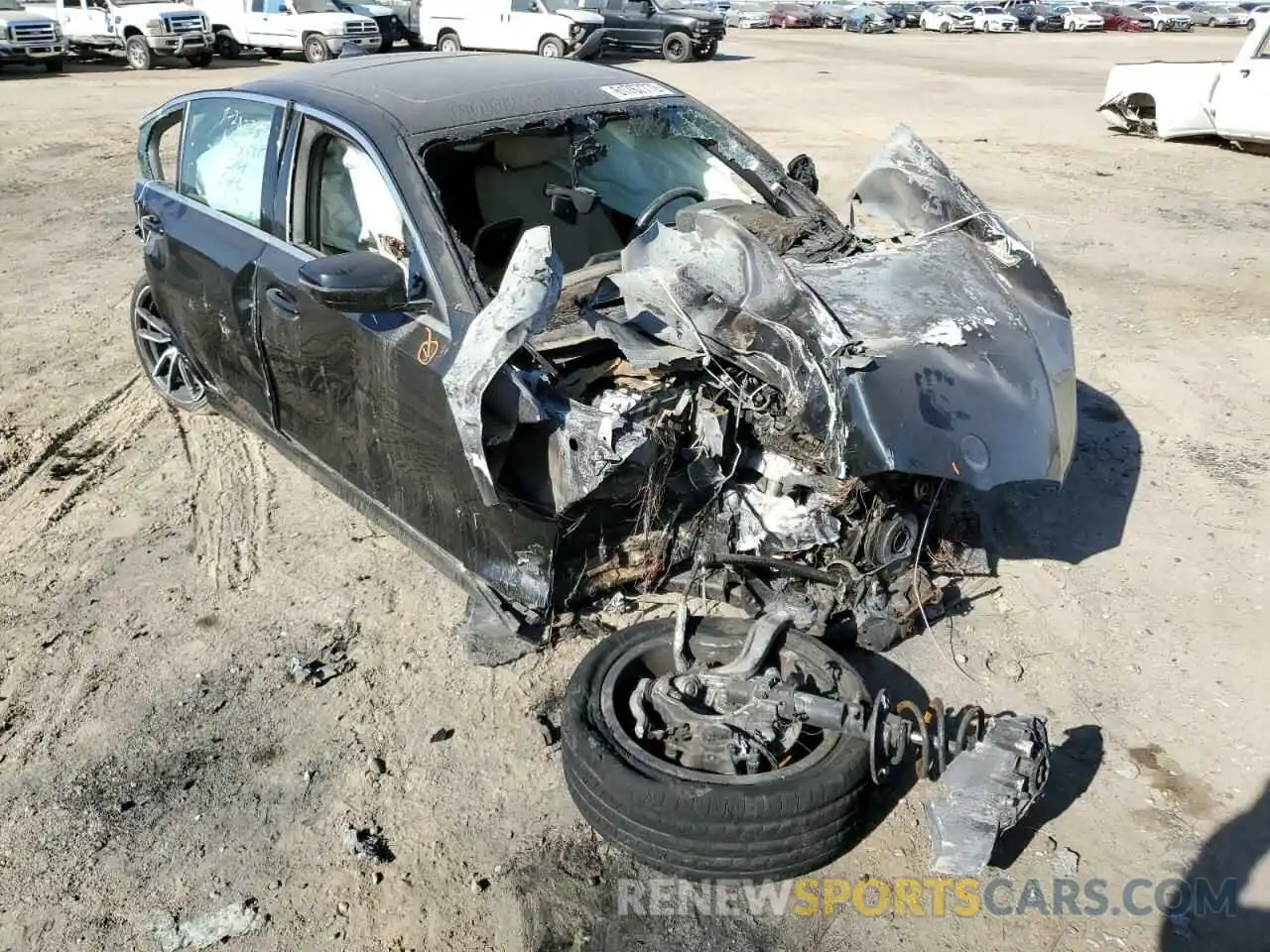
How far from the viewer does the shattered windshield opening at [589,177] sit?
3.71 m

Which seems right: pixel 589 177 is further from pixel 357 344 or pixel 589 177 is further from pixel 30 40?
pixel 30 40

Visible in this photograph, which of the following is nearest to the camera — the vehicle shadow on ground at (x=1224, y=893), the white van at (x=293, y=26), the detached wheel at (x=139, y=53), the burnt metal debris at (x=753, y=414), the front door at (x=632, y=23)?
the vehicle shadow on ground at (x=1224, y=893)

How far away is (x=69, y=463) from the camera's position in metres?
4.84

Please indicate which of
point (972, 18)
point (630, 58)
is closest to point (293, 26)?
point (630, 58)

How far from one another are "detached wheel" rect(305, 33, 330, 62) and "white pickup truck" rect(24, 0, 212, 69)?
1.93 m

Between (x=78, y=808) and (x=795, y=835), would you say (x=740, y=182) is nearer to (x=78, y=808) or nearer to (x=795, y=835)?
(x=795, y=835)

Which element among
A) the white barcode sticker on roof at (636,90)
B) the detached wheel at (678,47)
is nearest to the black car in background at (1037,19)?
the detached wheel at (678,47)

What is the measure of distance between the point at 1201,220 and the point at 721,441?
817 cm

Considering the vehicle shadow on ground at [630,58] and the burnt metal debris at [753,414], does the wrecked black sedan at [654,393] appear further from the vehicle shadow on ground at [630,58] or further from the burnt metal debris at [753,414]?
A: the vehicle shadow on ground at [630,58]

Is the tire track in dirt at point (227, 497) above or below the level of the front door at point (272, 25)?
below

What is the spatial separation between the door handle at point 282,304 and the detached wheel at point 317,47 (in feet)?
62.5

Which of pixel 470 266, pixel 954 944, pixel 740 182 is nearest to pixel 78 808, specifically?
pixel 470 266

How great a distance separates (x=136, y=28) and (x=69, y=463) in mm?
18640

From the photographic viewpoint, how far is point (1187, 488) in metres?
4.67
